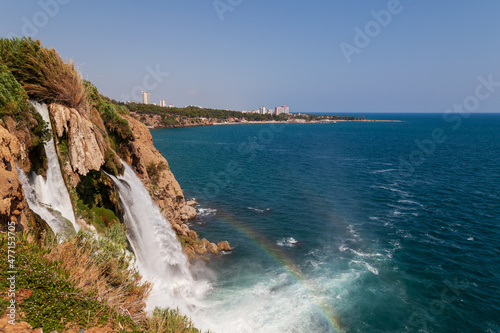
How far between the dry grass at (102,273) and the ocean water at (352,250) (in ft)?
29.0

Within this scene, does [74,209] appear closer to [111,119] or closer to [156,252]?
[156,252]

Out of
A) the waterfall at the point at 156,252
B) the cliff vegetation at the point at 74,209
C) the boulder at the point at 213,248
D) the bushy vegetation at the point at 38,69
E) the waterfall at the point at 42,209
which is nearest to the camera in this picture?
the cliff vegetation at the point at 74,209

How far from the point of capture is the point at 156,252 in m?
20.0

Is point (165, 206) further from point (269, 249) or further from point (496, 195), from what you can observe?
point (496, 195)

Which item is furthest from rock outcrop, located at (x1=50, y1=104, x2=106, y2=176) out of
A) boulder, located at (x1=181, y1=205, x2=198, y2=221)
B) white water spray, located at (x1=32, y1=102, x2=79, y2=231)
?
boulder, located at (x1=181, y1=205, x2=198, y2=221)

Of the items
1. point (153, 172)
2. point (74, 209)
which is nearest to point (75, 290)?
point (74, 209)


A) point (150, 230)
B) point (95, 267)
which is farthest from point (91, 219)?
point (95, 267)

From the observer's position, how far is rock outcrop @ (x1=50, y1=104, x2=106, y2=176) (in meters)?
14.0

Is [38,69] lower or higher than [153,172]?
higher

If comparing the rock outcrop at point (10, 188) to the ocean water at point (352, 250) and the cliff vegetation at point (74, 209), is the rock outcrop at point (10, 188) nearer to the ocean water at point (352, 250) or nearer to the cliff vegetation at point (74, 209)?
the cliff vegetation at point (74, 209)

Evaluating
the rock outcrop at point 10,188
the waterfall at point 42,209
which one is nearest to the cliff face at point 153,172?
the waterfall at point 42,209

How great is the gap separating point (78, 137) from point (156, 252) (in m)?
9.76

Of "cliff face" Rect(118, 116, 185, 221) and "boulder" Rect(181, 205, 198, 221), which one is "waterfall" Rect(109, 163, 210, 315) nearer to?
"cliff face" Rect(118, 116, 185, 221)

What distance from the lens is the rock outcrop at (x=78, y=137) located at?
46.0 ft
